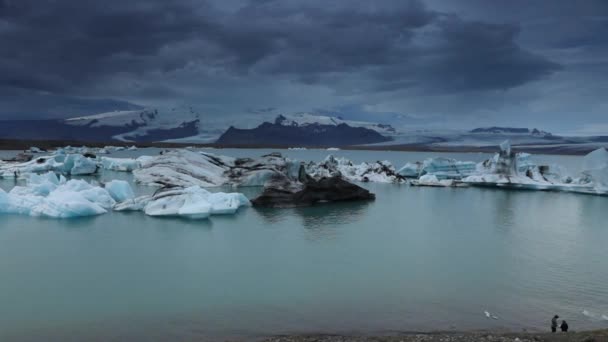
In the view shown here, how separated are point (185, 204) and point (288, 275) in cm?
718

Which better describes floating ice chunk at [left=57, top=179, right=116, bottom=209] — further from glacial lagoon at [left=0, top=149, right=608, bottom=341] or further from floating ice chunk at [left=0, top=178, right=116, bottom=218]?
glacial lagoon at [left=0, top=149, right=608, bottom=341]

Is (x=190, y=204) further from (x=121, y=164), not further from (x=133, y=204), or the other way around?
(x=121, y=164)

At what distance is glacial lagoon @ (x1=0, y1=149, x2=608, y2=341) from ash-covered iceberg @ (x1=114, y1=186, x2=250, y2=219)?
1.35 ft

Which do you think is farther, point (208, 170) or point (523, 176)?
point (523, 176)

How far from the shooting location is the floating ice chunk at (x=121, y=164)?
114 ft

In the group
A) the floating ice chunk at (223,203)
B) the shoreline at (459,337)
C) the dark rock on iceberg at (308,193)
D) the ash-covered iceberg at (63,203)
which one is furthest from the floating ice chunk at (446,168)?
the shoreline at (459,337)

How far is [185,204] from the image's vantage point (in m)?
15.1

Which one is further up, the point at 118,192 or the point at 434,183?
the point at 434,183

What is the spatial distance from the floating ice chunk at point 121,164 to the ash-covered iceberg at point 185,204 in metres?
19.6

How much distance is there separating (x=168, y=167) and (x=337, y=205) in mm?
11052

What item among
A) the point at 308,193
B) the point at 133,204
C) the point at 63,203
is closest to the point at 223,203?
the point at 133,204

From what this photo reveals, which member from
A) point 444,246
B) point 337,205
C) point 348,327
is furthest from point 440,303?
point 337,205

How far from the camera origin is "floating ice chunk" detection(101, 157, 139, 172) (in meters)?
34.8

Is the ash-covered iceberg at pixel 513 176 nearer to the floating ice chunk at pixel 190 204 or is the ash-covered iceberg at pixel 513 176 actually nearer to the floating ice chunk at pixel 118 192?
the floating ice chunk at pixel 190 204
